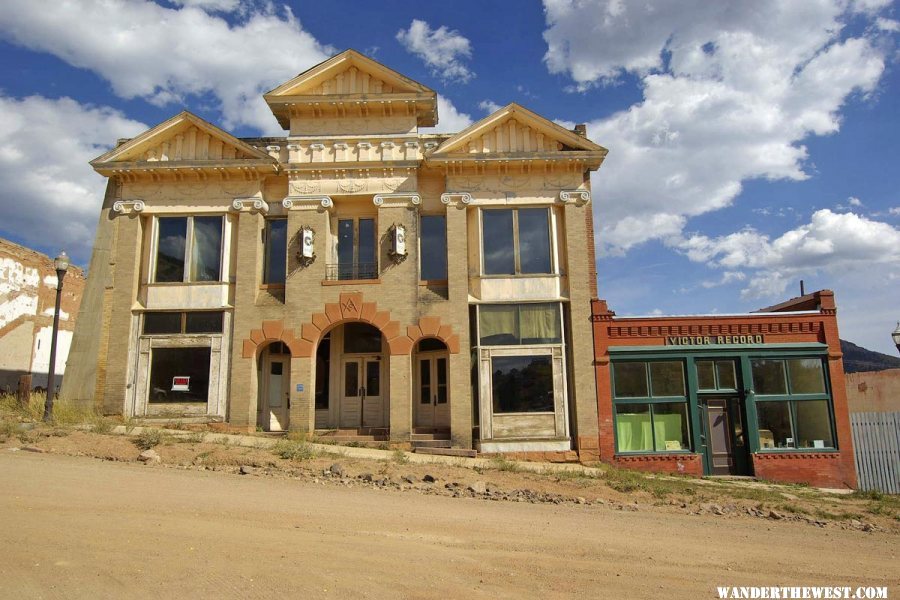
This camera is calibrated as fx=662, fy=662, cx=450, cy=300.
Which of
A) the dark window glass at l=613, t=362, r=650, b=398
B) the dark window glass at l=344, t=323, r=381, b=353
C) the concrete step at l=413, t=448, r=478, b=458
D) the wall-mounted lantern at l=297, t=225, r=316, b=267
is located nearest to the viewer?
the concrete step at l=413, t=448, r=478, b=458

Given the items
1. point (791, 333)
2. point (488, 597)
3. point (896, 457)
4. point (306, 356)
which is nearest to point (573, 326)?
point (791, 333)

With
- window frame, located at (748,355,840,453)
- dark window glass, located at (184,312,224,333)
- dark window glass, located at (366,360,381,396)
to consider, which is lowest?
window frame, located at (748,355,840,453)

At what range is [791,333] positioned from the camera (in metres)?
18.9

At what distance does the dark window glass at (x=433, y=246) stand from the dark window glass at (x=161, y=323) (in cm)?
729

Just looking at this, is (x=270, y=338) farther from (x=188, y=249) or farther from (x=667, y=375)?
(x=667, y=375)

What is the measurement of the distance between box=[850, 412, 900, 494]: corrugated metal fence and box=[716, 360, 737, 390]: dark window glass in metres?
3.37

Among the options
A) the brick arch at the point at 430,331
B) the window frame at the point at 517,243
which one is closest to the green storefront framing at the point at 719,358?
the window frame at the point at 517,243

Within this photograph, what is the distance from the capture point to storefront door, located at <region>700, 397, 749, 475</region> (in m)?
18.5

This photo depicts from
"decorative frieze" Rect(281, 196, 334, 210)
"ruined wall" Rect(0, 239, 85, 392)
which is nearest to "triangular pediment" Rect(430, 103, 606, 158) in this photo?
"decorative frieze" Rect(281, 196, 334, 210)

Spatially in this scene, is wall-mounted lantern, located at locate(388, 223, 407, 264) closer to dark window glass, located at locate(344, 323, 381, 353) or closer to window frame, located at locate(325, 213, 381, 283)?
window frame, located at locate(325, 213, 381, 283)

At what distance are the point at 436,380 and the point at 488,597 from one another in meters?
13.3

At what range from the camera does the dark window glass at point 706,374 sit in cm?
1877

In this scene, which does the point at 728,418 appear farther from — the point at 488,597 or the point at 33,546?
the point at 33,546

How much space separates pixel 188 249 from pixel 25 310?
14306 millimetres
